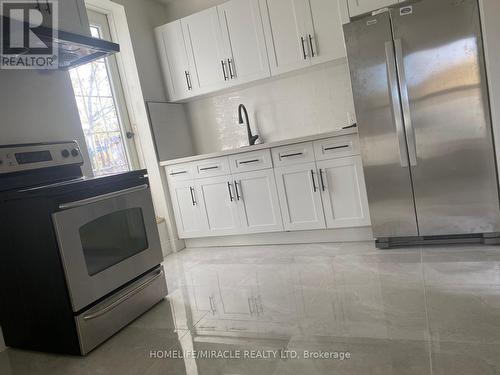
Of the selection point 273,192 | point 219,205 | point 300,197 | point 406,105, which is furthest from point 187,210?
point 406,105

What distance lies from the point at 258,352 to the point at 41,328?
1.11m

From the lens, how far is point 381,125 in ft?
8.31

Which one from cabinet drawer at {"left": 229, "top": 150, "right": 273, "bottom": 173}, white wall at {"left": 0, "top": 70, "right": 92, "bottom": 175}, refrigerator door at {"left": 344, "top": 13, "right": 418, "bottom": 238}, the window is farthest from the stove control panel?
refrigerator door at {"left": 344, "top": 13, "right": 418, "bottom": 238}

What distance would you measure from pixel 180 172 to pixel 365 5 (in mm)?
2044

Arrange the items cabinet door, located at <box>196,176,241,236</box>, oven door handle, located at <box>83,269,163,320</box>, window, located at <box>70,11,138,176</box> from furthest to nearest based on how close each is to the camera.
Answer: cabinet door, located at <box>196,176,241,236</box>, window, located at <box>70,11,138,176</box>, oven door handle, located at <box>83,269,163,320</box>

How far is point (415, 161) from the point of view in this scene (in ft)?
8.08

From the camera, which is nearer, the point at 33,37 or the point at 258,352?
the point at 258,352

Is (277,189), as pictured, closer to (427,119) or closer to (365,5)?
(427,119)

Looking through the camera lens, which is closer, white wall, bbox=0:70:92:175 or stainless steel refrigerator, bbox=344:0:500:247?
white wall, bbox=0:70:92:175

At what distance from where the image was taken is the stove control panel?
193 cm

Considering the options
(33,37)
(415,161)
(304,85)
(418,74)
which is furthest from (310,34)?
(33,37)

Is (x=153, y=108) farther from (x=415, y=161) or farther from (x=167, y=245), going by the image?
(x=415, y=161)

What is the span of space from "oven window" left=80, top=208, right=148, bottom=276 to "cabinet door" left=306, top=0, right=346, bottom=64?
193cm

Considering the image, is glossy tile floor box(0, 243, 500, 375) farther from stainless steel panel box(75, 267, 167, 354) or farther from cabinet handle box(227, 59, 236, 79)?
cabinet handle box(227, 59, 236, 79)
